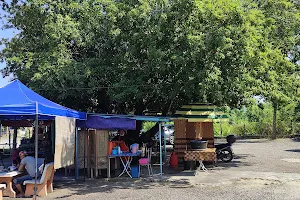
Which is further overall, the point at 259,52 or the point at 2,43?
the point at 2,43

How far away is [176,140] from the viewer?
1376 centimetres

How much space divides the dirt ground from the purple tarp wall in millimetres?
1609

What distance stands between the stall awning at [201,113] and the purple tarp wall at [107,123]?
208 cm

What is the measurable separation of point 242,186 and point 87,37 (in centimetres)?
751

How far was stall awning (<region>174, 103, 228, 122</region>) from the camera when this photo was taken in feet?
40.1

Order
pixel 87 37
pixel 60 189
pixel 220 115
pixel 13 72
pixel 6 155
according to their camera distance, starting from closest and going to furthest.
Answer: pixel 60 189 → pixel 220 115 → pixel 87 37 → pixel 13 72 → pixel 6 155

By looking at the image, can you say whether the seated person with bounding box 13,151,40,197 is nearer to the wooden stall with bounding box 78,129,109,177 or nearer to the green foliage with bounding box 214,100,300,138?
the wooden stall with bounding box 78,129,109,177

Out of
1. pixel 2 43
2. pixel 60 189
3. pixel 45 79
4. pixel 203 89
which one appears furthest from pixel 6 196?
pixel 2 43

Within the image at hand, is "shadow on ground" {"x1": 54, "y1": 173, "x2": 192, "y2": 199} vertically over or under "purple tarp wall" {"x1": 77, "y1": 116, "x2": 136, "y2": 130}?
under

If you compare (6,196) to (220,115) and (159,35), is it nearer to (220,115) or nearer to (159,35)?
(159,35)

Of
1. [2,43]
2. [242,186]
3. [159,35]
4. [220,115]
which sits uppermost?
[2,43]

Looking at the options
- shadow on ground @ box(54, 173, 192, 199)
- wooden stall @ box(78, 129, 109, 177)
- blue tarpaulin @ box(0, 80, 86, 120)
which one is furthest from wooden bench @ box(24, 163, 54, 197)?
wooden stall @ box(78, 129, 109, 177)

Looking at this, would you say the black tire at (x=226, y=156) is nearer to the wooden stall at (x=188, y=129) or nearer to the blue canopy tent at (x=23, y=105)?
the wooden stall at (x=188, y=129)

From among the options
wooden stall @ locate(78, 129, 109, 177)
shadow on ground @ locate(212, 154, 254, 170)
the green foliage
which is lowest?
shadow on ground @ locate(212, 154, 254, 170)
